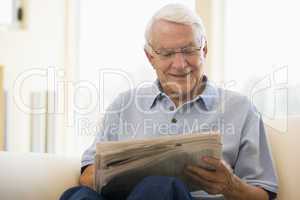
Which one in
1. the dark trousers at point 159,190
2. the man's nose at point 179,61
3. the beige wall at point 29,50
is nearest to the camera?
the dark trousers at point 159,190

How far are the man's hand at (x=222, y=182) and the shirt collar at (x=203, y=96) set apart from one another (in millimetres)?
307

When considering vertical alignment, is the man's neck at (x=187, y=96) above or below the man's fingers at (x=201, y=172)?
above

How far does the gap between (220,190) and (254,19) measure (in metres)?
1.16

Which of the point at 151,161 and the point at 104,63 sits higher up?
the point at 104,63

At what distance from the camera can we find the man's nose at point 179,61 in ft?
4.91

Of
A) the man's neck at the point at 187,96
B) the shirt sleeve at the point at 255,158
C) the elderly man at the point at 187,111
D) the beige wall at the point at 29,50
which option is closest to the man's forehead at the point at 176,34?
the elderly man at the point at 187,111

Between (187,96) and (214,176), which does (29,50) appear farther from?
(214,176)

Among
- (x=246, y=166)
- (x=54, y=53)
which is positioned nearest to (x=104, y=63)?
(x=54, y=53)

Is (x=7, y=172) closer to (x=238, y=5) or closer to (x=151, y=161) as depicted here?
(x=151, y=161)

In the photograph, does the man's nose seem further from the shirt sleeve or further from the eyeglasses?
the shirt sleeve

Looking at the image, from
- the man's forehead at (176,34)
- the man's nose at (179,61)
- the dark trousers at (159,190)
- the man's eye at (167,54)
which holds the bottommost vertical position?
the dark trousers at (159,190)

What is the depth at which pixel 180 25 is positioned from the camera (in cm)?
148

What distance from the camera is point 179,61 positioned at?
1.50 m

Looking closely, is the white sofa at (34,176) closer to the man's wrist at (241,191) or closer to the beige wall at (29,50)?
the man's wrist at (241,191)
